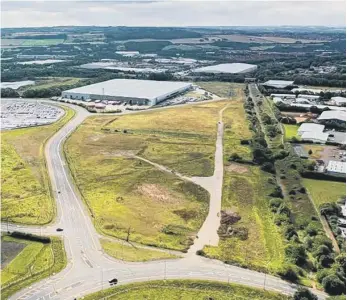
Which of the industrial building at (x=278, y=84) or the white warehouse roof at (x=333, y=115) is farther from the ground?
the white warehouse roof at (x=333, y=115)

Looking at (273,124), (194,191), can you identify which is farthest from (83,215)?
(273,124)

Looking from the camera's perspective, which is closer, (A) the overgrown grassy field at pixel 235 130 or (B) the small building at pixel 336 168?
(B) the small building at pixel 336 168

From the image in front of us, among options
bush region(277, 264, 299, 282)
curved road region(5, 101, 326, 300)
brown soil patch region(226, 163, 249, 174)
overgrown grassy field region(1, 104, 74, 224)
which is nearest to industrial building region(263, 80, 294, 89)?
overgrown grassy field region(1, 104, 74, 224)

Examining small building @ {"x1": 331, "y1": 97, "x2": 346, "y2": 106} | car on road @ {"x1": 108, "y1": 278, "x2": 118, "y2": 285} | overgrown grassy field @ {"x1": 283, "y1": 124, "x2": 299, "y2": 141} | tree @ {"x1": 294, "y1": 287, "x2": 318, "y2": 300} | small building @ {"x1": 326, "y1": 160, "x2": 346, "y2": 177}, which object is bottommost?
small building @ {"x1": 331, "y1": 97, "x2": 346, "y2": 106}

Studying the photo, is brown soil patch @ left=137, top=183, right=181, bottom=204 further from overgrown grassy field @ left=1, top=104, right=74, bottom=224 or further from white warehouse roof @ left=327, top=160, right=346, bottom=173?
white warehouse roof @ left=327, top=160, right=346, bottom=173

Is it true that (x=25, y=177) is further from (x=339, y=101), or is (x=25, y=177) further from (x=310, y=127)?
(x=339, y=101)

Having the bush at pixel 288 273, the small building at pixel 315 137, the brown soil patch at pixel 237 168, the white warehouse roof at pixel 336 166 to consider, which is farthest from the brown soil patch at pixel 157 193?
the small building at pixel 315 137

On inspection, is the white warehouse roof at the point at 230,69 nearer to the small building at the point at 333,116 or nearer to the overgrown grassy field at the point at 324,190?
the small building at the point at 333,116
